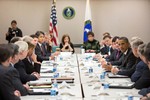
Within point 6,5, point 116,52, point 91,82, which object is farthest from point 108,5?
point 91,82

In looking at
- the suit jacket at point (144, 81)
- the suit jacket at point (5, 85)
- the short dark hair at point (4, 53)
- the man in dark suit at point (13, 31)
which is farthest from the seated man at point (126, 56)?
the man in dark suit at point (13, 31)

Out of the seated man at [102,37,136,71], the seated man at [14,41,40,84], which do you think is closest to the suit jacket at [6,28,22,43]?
the seated man at [102,37,136,71]

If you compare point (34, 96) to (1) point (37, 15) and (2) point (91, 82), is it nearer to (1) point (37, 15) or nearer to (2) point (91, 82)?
(2) point (91, 82)

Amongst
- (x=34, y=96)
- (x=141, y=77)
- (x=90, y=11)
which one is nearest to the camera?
(x=34, y=96)

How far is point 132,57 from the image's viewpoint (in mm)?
4898

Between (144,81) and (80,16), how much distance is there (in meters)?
7.53

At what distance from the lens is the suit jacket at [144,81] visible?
3.63 meters

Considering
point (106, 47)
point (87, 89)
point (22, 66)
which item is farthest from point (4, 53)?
point (106, 47)

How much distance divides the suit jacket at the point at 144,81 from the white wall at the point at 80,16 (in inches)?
292

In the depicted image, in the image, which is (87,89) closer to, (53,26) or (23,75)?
(23,75)

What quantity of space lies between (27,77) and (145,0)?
793 centimetres

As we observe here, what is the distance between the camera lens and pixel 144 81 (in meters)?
3.67

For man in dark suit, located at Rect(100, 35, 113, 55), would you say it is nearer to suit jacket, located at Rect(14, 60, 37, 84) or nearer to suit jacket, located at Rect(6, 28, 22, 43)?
suit jacket, located at Rect(6, 28, 22, 43)

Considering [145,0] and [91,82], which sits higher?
[145,0]
